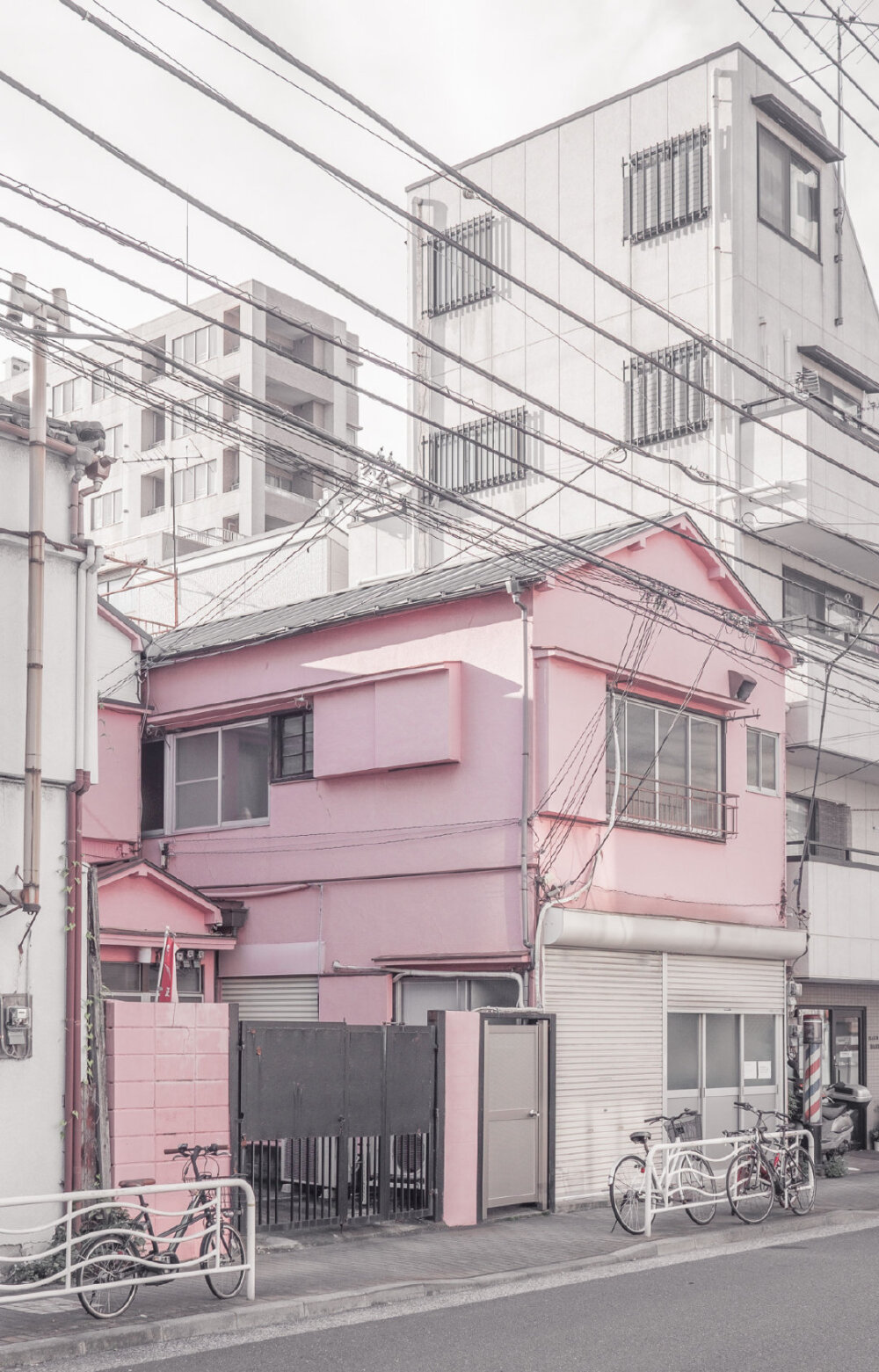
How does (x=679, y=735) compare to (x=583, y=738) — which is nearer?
(x=583, y=738)

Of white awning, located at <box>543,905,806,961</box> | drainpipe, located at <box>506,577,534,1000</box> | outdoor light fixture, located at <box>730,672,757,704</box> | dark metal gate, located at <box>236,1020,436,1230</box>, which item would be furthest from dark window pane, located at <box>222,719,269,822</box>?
outdoor light fixture, located at <box>730,672,757,704</box>

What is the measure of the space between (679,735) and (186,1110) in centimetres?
927

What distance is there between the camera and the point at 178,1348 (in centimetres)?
1002

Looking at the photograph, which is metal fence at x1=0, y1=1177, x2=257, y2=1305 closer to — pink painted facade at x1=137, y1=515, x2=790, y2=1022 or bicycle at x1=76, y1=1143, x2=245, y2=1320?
bicycle at x1=76, y1=1143, x2=245, y2=1320

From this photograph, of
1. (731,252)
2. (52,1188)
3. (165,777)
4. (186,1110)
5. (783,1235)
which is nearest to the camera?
(52,1188)

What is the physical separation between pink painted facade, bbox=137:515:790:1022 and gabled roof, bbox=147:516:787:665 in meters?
0.18

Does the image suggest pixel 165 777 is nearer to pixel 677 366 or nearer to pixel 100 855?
pixel 100 855

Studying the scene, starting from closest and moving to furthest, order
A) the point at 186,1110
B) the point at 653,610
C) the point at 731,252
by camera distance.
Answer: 1. the point at 186,1110
2. the point at 653,610
3. the point at 731,252

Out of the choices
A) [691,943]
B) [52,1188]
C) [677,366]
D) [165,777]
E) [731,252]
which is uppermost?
[731,252]

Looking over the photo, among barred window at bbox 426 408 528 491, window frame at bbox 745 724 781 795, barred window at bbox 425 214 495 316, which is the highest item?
barred window at bbox 425 214 495 316

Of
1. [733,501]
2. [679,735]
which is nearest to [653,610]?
[679,735]

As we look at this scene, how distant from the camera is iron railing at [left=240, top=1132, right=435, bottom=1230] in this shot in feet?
47.7

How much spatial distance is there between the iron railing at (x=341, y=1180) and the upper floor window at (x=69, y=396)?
2141 inches

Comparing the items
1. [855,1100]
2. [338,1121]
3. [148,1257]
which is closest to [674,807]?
[338,1121]
